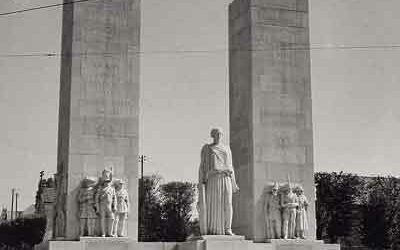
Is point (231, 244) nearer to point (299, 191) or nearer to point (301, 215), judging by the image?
point (301, 215)

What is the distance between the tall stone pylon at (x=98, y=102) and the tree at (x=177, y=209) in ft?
94.9

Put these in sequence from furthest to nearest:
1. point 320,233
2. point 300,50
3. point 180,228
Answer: point 180,228
point 320,233
point 300,50

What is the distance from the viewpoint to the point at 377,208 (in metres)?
47.7

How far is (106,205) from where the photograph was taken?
17781 millimetres

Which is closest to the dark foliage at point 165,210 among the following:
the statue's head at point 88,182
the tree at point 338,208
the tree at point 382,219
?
the tree at point 338,208

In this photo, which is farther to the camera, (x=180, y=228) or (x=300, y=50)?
(x=180, y=228)

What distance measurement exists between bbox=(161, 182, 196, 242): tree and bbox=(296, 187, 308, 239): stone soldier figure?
28.7 metres

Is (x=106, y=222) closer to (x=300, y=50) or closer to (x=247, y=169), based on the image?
→ (x=247, y=169)

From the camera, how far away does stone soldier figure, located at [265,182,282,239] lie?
19016mm

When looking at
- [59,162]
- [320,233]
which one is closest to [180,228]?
[320,233]

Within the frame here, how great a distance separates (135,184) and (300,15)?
7299mm

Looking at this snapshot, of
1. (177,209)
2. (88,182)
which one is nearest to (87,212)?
(88,182)

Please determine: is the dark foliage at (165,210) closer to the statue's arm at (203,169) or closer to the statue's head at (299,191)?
the statue's head at (299,191)

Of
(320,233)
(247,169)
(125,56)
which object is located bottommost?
(320,233)
